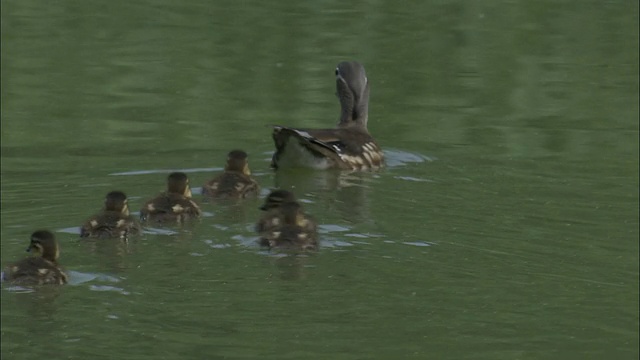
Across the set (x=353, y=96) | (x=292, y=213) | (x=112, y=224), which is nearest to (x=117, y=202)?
(x=112, y=224)

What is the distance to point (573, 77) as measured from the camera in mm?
17766

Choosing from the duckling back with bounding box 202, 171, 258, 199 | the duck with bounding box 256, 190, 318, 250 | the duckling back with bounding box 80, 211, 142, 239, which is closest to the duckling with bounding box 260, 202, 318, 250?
the duck with bounding box 256, 190, 318, 250

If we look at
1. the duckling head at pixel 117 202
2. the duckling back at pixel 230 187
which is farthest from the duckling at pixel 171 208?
the duckling back at pixel 230 187

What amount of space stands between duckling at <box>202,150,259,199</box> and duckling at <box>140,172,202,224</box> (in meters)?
0.40

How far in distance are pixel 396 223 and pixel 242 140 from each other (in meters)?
3.32

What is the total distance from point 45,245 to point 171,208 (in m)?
1.23

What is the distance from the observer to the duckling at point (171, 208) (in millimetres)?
12348

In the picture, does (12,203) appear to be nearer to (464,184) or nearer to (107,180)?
(107,180)

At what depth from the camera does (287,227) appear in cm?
1184

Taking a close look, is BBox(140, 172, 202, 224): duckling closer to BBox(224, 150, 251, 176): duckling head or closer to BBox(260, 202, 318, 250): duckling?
BBox(260, 202, 318, 250): duckling

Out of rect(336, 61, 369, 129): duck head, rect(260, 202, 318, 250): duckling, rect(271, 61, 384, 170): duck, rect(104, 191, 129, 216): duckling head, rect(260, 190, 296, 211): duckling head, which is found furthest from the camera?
rect(336, 61, 369, 129): duck head

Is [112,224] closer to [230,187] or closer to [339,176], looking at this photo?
[230,187]

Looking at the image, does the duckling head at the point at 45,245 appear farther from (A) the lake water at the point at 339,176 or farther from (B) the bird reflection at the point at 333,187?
(B) the bird reflection at the point at 333,187

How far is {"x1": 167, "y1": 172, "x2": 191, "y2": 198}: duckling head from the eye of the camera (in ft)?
42.1
